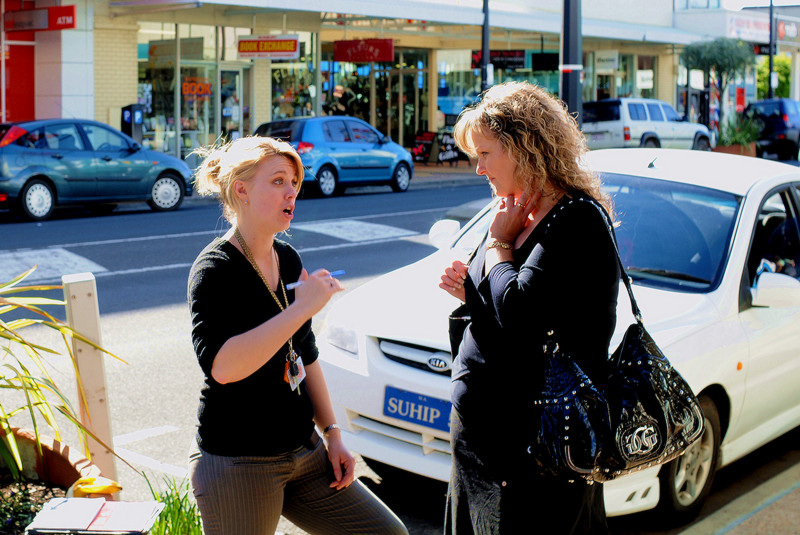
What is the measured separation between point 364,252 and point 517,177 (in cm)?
1017

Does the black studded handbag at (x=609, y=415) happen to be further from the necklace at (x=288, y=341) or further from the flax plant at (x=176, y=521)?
the flax plant at (x=176, y=521)

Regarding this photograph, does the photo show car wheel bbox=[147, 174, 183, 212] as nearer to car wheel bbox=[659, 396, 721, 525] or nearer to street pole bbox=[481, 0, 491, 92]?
street pole bbox=[481, 0, 491, 92]

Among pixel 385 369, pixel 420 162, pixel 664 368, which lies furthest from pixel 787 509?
pixel 420 162

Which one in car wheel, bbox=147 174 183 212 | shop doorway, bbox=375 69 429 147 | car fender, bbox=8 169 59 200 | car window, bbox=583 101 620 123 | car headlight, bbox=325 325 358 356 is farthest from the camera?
shop doorway, bbox=375 69 429 147

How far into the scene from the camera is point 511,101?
2.65 metres

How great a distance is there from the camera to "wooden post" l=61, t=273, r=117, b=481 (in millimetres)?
3547

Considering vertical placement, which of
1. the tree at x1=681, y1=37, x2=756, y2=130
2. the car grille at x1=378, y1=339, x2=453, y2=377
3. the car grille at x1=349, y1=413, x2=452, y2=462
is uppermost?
the tree at x1=681, y1=37, x2=756, y2=130

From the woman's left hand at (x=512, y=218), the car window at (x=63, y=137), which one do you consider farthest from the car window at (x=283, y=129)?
the woman's left hand at (x=512, y=218)

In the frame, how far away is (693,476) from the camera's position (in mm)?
4578

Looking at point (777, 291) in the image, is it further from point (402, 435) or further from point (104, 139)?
point (104, 139)

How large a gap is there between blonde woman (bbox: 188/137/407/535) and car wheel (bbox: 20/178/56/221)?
1325 cm

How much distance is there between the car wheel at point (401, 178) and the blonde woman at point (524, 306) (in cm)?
1885

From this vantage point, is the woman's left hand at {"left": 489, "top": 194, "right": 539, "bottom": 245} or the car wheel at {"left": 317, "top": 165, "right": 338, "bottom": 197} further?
the car wheel at {"left": 317, "top": 165, "right": 338, "bottom": 197}

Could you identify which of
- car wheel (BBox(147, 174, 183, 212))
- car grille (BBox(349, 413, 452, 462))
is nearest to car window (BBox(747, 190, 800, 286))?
car grille (BBox(349, 413, 452, 462))
